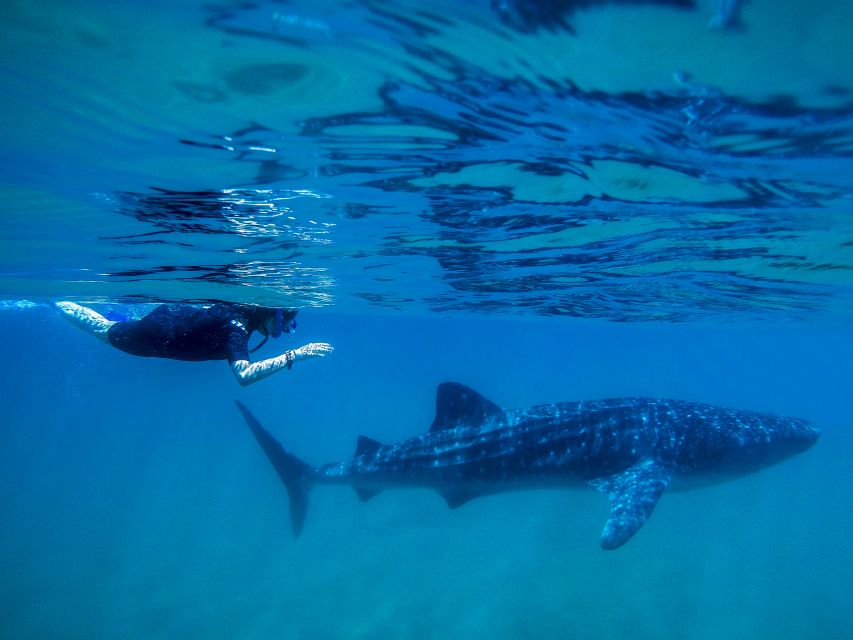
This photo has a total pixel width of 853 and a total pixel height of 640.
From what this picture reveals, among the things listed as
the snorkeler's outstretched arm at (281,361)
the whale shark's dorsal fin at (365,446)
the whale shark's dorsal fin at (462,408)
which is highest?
the snorkeler's outstretched arm at (281,361)

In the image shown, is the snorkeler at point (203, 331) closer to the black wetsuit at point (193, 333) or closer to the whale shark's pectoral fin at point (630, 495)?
the black wetsuit at point (193, 333)

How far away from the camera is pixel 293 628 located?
15844 mm

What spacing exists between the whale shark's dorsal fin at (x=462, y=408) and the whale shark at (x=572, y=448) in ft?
0.08

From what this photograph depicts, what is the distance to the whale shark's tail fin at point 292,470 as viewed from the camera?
13953mm

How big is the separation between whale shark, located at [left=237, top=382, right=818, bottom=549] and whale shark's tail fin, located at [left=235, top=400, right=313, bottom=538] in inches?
51.0

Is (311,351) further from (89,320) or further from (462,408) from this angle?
(89,320)

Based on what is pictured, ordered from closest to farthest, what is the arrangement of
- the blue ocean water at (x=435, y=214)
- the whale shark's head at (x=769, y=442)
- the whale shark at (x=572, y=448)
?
the blue ocean water at (x=435, y=214) → the whale shark at (x=572, y=448) → the whale shark's head at (x=769, y=442)

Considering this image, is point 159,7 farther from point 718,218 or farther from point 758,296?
point 758,296

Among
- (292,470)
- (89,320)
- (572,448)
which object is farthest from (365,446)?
(89,320)

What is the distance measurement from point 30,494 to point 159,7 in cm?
5877

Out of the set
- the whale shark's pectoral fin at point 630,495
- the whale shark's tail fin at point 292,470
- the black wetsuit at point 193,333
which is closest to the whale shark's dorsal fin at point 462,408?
the whale shark's pectoral fin at point 630,495

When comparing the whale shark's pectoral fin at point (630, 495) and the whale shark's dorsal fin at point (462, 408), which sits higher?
the whale shark's dorsal fin at point (462, 408)

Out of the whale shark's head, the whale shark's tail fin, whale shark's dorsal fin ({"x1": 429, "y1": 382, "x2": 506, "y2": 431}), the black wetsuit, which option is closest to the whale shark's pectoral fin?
the whale shark's head

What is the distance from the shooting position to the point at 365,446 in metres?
13.2
